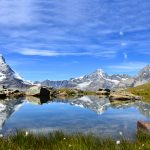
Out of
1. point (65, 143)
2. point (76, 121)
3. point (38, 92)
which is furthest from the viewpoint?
point (38, 92)

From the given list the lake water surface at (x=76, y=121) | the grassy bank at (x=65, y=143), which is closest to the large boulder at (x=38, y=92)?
the lake water surface at (x=76, y=121)

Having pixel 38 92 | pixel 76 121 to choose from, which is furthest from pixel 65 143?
pixel 38 92

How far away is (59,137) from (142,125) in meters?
11.8

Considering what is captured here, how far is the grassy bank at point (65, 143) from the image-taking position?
1862 centimetres

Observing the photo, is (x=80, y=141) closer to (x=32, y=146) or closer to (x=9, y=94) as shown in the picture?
(x=32, y=146)

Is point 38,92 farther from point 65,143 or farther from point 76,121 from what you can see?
point 65,143

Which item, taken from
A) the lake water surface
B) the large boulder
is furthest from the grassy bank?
the large boulder

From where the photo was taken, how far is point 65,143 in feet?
65.4

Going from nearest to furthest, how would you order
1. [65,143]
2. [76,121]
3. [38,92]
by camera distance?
[65,143]
[76,121]
[38,92]

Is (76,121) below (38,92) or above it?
below

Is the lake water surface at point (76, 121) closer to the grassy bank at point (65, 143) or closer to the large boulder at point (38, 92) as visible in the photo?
the grassy bank at point (65, 143)

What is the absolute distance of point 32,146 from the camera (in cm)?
2025

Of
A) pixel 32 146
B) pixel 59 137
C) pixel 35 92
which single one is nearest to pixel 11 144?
pixel 32 146

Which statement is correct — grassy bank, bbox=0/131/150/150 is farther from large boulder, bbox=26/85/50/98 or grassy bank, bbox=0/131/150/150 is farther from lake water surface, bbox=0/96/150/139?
large boulder, bbox=26/85/50/98
